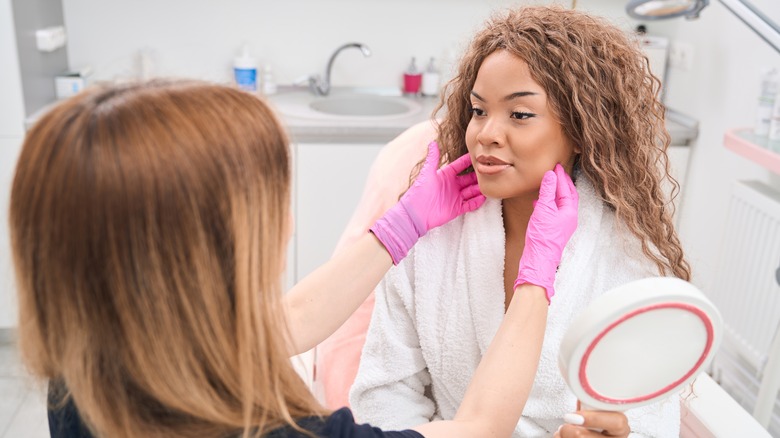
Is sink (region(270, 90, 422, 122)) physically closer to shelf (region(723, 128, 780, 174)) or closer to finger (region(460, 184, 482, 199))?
shelf (region(723, 128, 780, 174))

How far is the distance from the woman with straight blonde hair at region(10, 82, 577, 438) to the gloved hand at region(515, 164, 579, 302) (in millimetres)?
364

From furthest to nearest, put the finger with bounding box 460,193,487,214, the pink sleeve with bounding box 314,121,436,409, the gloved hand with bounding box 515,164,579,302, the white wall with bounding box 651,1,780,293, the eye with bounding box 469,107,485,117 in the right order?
the white wall with bounding box 651,1,780,293 < the pink sleeve with bounding box 314,121,436,409 < the finger with bounding box 460,193,487,214 < the eye with bounding box 469,107,485,117 < the gloved hand with bounding box 515,164,579,302

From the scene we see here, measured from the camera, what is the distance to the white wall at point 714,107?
226 centimetres

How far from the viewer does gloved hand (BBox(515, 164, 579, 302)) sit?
109 centimetres

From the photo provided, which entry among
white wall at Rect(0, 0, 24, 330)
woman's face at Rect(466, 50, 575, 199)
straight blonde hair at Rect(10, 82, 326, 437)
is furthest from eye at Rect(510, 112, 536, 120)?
white wall at Rect(0, 0, 24, 330)

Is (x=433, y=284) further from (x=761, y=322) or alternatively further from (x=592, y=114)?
(x=761, y=322)

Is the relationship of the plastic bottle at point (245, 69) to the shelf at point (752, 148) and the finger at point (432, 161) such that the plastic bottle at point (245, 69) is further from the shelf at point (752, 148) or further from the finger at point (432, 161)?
the shelf at point (752, 148)

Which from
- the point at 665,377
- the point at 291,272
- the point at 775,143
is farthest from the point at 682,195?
the point at 665,377

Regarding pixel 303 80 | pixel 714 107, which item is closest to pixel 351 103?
pixel 303 80

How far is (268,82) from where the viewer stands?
2852 millimetres

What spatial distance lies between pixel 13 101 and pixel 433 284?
Answer: 1.79 m

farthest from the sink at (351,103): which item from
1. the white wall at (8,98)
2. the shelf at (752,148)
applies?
the shelf at (752,148)

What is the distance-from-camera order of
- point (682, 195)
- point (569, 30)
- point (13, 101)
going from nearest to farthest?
point (569, 30)
point (13, 101)
point (682, 195)

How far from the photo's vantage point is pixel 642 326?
0.78 meters
